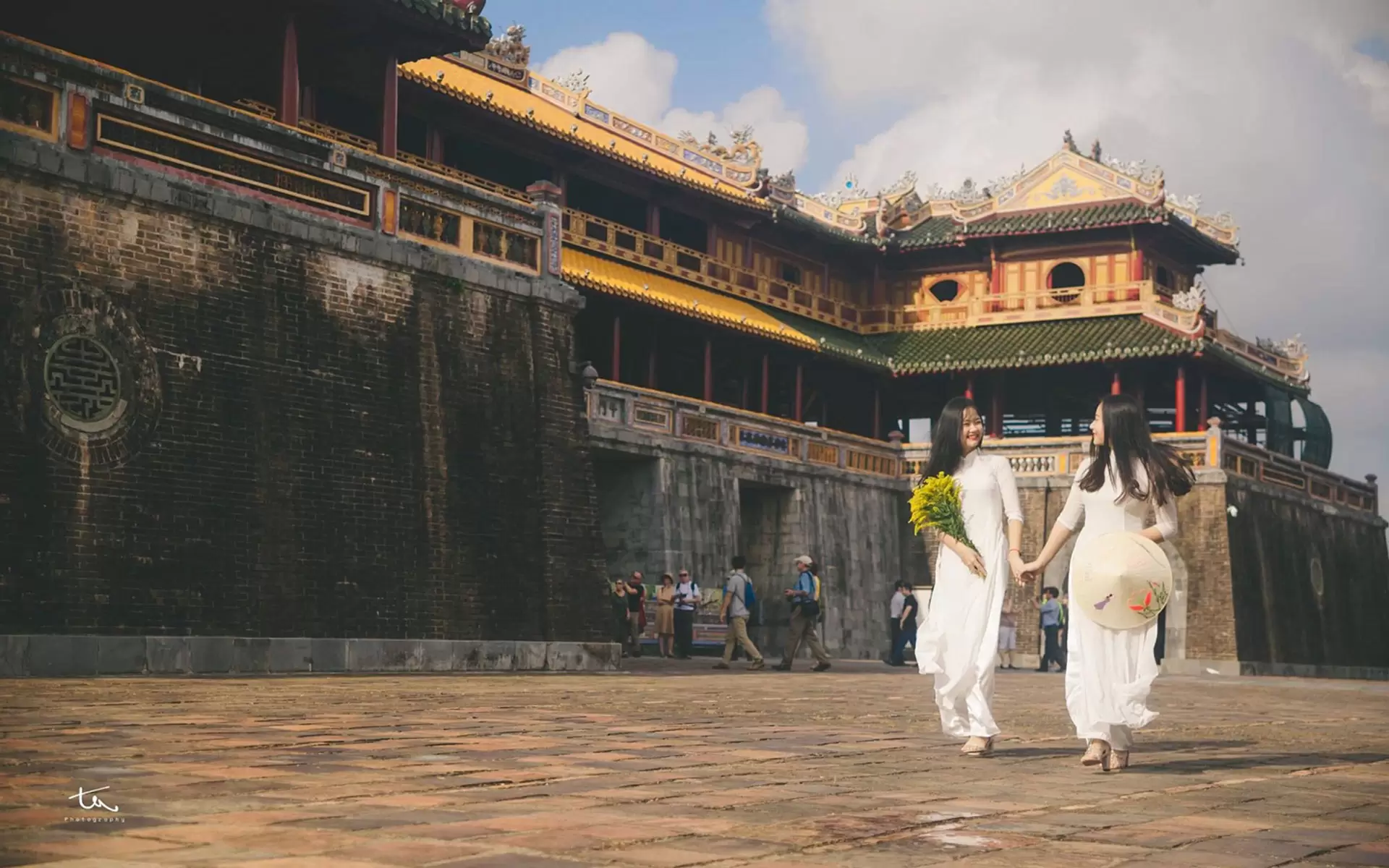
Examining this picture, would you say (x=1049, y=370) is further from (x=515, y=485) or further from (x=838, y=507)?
(x=515, y=485)

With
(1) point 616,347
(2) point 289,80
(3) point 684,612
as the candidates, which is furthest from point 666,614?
(2) point 289,80

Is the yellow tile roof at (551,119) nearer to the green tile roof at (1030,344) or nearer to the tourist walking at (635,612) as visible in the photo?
the green tile roof at (1030,344)

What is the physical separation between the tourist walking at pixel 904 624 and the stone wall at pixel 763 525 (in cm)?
297

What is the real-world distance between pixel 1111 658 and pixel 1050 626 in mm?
19301

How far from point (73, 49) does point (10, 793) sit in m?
14.7

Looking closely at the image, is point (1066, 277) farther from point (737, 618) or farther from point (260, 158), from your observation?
point (260, 158)

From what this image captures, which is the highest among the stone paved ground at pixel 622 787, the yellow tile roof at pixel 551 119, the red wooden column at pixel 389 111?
the yellow tile roof at pixel 551 119

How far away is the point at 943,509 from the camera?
799cm

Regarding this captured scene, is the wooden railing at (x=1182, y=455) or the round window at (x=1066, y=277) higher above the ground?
the round window at (x=1066, y=277)

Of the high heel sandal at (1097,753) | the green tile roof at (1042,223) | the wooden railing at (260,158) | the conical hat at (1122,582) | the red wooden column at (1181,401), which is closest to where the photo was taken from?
the high heel sandal at (1097,753)

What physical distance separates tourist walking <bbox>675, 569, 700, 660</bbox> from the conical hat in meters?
16.3

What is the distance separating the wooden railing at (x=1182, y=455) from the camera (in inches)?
1261

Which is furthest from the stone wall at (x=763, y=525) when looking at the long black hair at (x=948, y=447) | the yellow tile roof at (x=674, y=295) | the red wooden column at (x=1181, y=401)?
the long black hair at (x=948, y=447)

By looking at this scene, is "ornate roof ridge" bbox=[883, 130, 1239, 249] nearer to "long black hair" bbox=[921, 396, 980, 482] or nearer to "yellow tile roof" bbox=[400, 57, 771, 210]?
"yellow tile roof" bbox=[400, 57, 771, 210]
